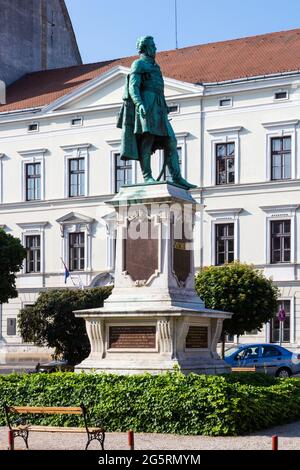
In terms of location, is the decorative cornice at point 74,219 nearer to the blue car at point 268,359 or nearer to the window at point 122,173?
the window at point 122,173

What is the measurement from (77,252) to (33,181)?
15.5ft

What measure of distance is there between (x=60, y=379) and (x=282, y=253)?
2835cm

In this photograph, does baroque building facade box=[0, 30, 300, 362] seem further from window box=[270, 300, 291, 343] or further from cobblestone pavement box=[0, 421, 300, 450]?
cobblestone pavement box=[0, 421, 300, 450]

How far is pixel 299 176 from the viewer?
4516cm

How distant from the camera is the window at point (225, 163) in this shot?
47375 mm

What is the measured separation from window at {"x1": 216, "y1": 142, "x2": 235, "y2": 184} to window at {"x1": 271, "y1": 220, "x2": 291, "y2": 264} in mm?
3299

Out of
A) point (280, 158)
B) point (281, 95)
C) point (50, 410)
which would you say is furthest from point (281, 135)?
point (50, 410)

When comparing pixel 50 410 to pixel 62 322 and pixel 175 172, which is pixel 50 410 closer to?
pixel 175 172

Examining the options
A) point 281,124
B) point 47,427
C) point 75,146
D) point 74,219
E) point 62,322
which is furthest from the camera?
point 75,146

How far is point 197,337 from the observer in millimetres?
18219

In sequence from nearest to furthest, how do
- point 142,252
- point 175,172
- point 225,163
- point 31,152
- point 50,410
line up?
point 50,410
point 142,252
point 175,172
point 225,163
point 31,152

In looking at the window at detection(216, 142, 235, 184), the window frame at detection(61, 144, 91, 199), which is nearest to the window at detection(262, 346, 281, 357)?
the window at detection(216, 142, 235, 184)

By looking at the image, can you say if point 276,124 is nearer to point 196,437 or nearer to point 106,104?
point 106,104
